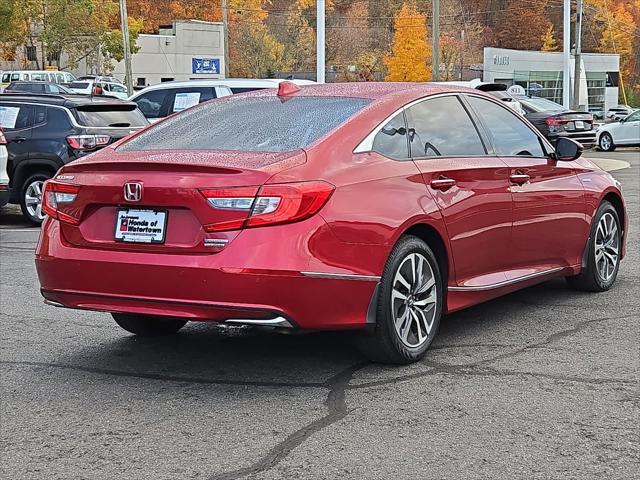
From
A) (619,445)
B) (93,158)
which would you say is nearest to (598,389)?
(619,445)

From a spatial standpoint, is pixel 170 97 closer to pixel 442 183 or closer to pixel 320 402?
pixel 442 183

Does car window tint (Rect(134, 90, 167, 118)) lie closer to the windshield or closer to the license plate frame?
the windshield

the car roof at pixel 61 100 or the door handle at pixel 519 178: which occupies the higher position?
the car roof at pixel 61 100

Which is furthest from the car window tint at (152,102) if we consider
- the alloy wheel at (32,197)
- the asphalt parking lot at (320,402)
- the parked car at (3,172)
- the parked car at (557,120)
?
the asphalt parking lot at (320,402)

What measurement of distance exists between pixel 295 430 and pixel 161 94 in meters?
15.7

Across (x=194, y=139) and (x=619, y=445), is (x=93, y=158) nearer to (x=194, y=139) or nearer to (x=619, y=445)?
(x=194, y=139)

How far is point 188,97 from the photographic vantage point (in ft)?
63.6

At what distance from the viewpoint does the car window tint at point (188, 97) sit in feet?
62.7

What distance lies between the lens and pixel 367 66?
96812 millimetres

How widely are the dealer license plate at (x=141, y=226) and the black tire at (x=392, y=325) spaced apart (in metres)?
1.20

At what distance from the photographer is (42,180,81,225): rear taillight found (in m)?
5.48

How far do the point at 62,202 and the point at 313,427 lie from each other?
1.96 metres

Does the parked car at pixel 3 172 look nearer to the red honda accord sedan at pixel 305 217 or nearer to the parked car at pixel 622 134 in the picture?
the red honda accord sedan at pixel 305 217

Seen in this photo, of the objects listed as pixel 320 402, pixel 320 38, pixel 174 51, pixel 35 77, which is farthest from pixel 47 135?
pixel 174 51
